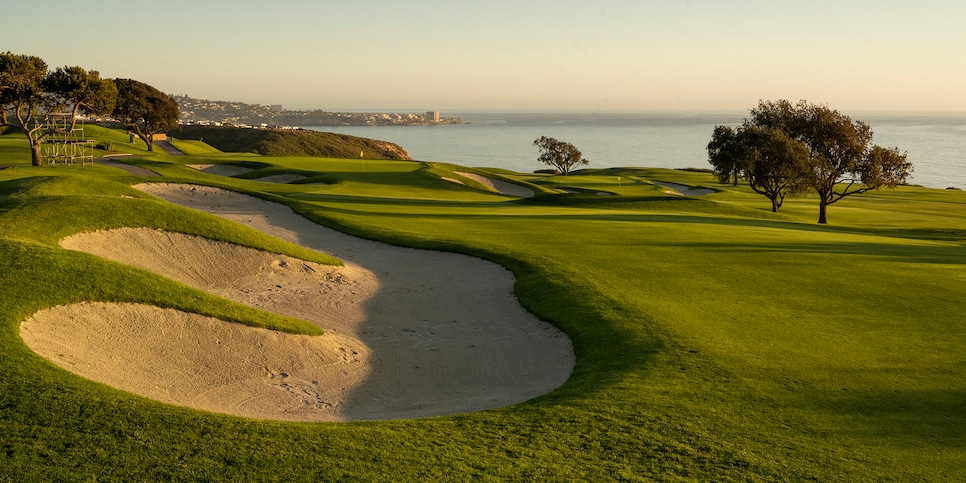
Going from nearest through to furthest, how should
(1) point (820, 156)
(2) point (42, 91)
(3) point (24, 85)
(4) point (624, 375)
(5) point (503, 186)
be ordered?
(4) point (624, 375) < (3) point (24, 85) < (2) point (42, 91) < (1) point (820, 156) < (5) point (503, 186)

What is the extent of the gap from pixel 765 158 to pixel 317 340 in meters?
41.6

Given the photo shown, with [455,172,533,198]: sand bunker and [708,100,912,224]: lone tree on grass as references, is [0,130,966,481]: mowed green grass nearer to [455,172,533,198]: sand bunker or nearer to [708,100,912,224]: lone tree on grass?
[708,100,912,224]: lone tree on grass

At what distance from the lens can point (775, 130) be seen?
50.3 meters

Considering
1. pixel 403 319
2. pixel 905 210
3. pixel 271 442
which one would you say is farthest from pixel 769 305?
pixel 905 210

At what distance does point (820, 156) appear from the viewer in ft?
161

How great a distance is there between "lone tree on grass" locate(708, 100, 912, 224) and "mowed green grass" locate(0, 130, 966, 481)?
2046 centimetres

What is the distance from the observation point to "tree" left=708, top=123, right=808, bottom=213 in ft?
159

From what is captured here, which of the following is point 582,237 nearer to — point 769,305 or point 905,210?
point 769,305

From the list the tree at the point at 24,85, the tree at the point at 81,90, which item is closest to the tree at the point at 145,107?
the tree at the point at 81,90

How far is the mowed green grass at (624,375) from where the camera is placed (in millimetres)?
8859

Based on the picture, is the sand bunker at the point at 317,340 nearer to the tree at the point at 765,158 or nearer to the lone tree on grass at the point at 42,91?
the lone tree on grass at the point at 42,91

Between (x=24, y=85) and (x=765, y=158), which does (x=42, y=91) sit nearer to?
(x=24, y=85)

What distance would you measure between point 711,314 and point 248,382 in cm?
1002

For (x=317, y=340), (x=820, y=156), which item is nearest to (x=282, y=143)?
(x=820, y=156)
